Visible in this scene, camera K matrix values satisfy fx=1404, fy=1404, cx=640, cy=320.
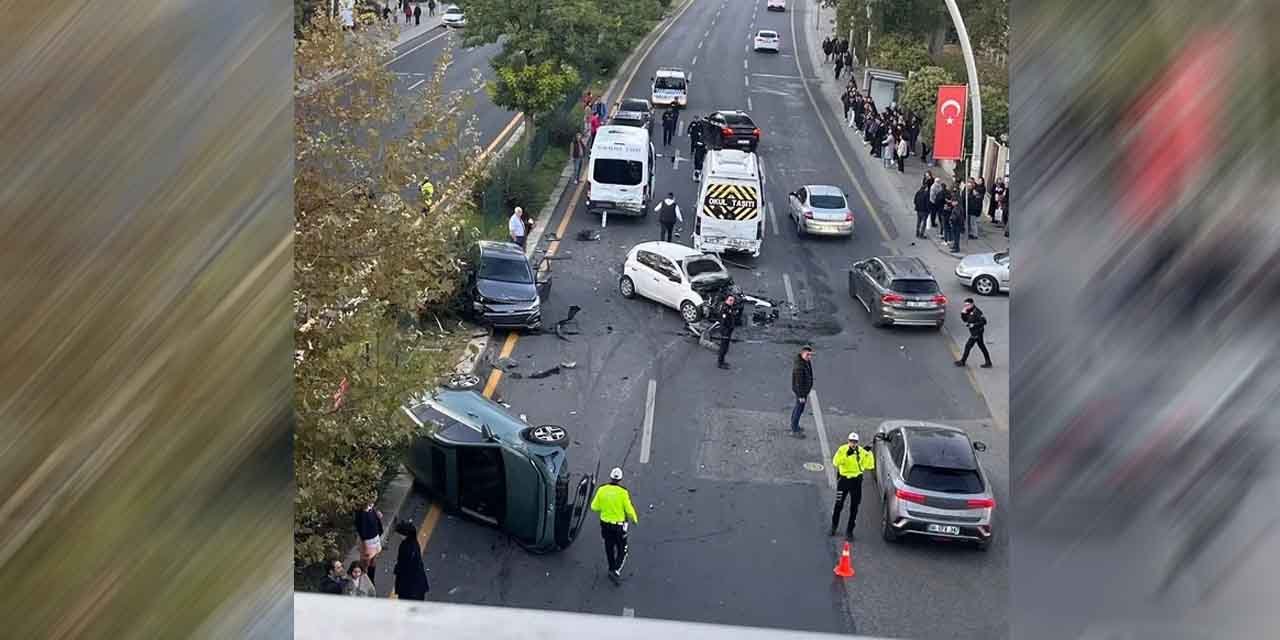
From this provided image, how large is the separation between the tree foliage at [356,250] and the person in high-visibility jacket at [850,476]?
484cm

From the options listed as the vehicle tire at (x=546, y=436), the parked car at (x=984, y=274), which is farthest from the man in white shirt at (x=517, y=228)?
the vehicle tire at (x=546, y=436)

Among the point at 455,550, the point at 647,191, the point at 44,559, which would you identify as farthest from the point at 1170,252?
the point at 647,191

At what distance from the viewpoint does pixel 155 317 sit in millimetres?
2266

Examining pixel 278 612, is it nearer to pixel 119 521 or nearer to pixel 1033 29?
pixel 119 521

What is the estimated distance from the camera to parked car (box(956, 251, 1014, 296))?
23.8 metres

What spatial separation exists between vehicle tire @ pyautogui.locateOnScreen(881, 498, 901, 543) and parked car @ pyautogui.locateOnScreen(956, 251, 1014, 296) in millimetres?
10083

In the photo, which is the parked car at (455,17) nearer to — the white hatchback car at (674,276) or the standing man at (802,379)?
the white hatchback car at (674,276)

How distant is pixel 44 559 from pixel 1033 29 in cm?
179

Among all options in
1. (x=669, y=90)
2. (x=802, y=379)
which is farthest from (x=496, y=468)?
(x=669, y=90)

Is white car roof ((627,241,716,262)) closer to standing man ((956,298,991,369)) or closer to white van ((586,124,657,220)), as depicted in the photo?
standing man ((956,298,991,369))

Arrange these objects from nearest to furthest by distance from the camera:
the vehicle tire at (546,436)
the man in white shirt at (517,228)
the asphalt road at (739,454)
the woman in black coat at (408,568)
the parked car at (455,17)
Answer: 1. the woman in black coat at (408,568)
2. the asphalt road at (739,454)
3. the vehicle tire at (546,436)
4. the man in white shirt at (517,228)
5. the parked car at (455,17)

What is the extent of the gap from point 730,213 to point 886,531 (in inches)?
457

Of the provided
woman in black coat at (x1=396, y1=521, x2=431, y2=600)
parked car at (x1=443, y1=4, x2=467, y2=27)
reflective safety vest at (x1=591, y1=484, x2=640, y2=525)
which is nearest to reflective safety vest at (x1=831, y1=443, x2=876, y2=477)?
reflective safety vest at (x1=591, y1=484, x2=640, y2=525)

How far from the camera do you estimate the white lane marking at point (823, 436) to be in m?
15.9
